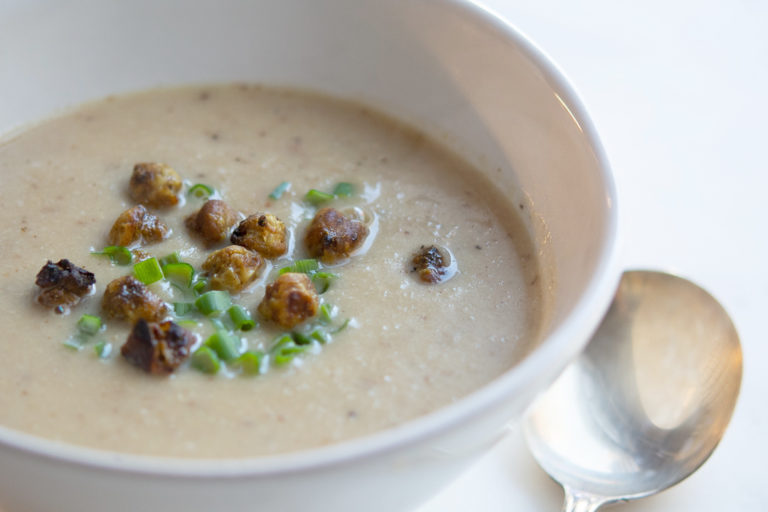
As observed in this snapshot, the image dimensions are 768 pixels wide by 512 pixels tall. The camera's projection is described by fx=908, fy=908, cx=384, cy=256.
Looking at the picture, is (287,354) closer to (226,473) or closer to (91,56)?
(226,473)

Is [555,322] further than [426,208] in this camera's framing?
No

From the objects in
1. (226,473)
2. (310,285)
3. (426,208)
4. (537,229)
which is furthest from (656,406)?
(226,473)

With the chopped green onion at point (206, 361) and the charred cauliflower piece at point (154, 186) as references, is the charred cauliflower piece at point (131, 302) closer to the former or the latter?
the chopped green onion at point (206, 361)

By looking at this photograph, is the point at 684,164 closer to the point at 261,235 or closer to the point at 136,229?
the point at 261,235

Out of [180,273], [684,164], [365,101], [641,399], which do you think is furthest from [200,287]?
[684,164]

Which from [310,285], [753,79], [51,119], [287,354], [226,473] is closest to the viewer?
[226,473]

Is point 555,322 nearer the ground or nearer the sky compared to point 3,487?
nearer the sky
